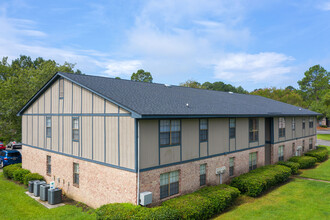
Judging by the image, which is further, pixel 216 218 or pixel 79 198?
pixel 79 198

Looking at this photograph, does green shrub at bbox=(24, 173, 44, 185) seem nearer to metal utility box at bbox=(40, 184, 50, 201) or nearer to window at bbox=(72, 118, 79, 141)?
metal utility box at bbox=(40, 184, 50, 201)

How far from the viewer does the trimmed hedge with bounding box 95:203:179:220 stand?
9.84 metres

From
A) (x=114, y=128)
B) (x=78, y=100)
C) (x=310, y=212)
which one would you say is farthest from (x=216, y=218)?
(x=78, y=100)

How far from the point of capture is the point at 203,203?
11.8 metres

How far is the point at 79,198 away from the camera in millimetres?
14984

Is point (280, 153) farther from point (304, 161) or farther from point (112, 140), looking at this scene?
point (112, 140)

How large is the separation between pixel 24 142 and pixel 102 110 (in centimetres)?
1319

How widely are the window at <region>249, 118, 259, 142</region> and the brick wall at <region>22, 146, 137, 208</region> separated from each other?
1202 cm

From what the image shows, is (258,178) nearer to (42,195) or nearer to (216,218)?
(216,218)

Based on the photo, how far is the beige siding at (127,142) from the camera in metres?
11.7

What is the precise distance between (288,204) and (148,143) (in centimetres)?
943

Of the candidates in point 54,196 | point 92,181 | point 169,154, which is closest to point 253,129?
point 169,154

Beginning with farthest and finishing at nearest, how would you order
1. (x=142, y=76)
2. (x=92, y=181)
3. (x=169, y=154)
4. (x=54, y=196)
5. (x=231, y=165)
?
(x=142, y=76) → (x=231, y=165) → (x=54, y=196) → (x=92, y=181) → (x=169, y=154)

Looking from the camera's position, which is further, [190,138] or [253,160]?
[253,160]
